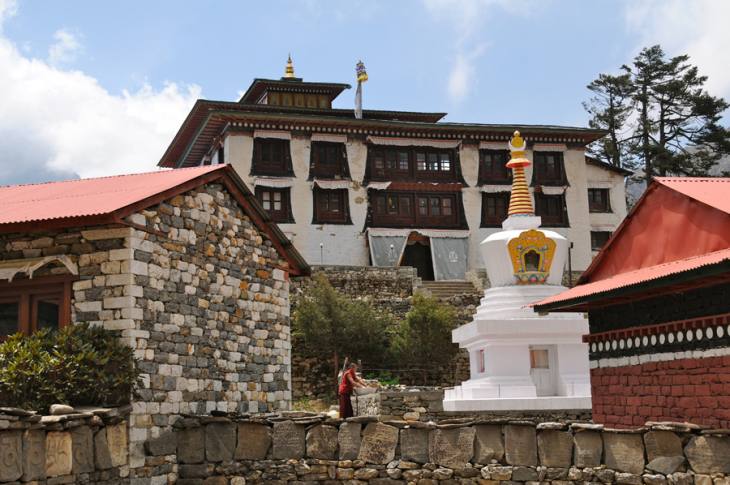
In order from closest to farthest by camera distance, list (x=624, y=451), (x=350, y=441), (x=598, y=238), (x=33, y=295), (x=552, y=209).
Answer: (x=624, y=451) → (x=33, y=295) → (x=350, y=441) → (x=552, y=209) → (x=598, y=238)

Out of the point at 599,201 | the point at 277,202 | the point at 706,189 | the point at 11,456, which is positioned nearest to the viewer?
the point at 11,456

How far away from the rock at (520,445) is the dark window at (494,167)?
36060mm

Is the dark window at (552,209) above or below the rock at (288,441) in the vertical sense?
above

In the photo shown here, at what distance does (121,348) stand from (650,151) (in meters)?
48.5

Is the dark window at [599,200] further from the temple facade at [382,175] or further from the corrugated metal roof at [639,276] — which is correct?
the corrugated metal roof at [639,276]

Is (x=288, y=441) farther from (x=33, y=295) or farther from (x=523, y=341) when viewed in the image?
(x=523, y=341)

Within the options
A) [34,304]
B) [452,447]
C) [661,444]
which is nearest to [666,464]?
[661,444]

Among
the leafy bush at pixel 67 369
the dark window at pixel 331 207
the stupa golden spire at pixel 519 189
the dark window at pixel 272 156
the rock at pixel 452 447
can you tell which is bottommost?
the rock at pixel 452 447

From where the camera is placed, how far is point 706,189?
52.1 feet

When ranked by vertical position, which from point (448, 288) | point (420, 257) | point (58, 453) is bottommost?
point (58, 453)

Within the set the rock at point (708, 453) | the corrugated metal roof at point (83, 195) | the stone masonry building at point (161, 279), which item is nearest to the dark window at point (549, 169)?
the stone masonry building at point (161, 279)

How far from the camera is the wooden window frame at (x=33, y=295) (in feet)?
46.5

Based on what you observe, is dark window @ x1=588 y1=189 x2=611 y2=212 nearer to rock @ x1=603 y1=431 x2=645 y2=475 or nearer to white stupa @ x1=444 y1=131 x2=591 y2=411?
white stupa @ x1=444 y1=131 x2=591 y2=411

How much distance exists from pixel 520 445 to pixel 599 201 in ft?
134
